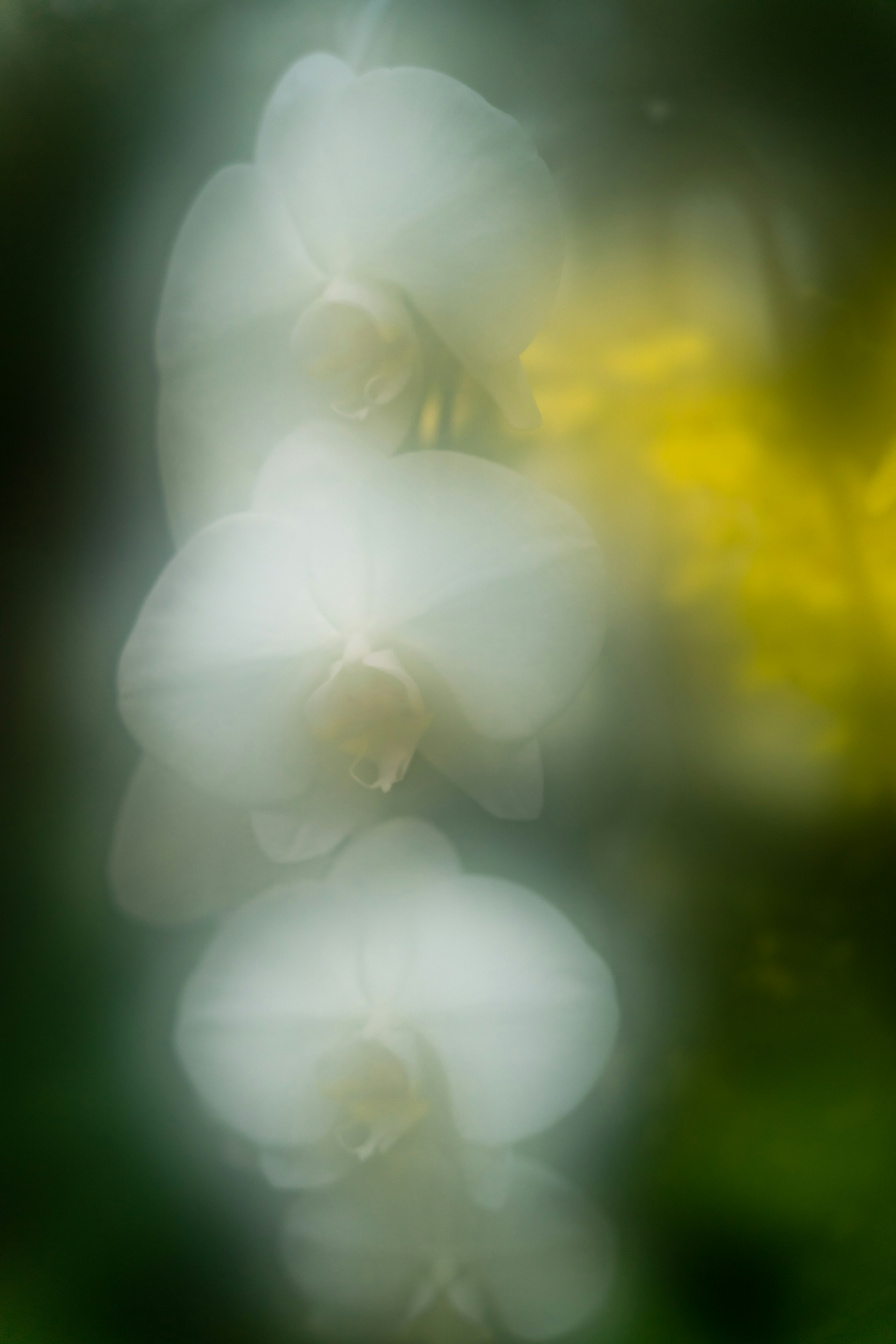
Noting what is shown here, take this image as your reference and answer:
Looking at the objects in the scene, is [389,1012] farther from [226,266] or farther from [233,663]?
[226,266]

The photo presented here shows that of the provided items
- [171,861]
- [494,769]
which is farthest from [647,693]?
[171,861]

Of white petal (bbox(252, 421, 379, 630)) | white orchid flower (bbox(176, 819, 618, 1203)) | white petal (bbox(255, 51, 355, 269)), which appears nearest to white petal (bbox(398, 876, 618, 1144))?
white orchid flower (bbox(176, 819, 618, 1203))

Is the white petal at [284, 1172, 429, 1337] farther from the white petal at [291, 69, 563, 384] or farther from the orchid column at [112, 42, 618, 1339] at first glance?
the white petal at [291, 69, 563, 384]

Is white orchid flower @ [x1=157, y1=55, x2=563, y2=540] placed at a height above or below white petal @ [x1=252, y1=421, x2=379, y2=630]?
above

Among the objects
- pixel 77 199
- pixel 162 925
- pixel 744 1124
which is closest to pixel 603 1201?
pixel 744 1124

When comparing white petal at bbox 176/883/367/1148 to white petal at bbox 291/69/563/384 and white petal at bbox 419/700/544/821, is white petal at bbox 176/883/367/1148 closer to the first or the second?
white petal at bbox 419/700/544/821

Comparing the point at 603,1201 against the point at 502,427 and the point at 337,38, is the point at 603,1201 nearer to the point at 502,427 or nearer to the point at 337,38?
the point at 502,427

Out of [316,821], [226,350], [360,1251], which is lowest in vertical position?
[360,1251]

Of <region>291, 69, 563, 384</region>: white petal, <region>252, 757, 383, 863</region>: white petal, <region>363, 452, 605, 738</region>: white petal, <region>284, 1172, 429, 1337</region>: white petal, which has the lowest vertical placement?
<region>284, 1172, 429, 1337</region>: white petal

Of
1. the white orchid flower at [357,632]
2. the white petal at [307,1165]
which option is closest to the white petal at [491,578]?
the white orchid flower at [357,632]
